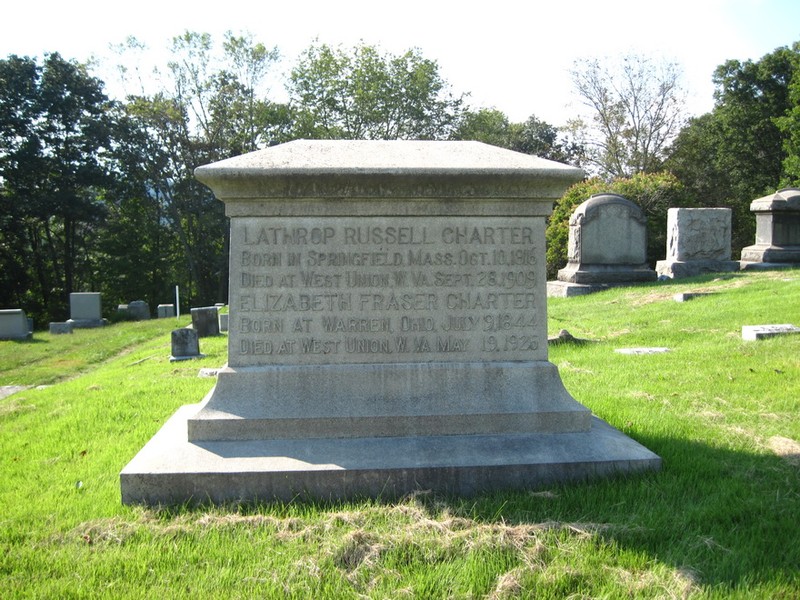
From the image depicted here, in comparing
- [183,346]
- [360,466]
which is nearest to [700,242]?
[183,346]

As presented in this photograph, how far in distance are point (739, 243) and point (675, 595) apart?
34.2 m

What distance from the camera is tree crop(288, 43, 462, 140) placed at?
34.5m

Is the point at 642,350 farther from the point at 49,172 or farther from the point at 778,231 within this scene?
the point at 49,172

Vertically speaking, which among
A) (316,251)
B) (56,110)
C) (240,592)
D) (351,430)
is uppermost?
(56,110)

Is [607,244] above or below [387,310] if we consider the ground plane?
above

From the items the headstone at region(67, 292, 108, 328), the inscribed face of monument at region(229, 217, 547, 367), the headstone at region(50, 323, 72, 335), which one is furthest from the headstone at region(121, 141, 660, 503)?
the headstone at region(67, 292, 108, 328)

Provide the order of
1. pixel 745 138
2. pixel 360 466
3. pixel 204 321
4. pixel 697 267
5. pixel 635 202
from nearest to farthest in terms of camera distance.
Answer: pixel 360 466
pixel 204 321
pixel 697 267
pixel 635 202
pixel 745 138

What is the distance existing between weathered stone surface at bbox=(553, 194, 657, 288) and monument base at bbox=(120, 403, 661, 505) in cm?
1264

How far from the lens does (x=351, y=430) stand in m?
3.98

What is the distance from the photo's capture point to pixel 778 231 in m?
16.4

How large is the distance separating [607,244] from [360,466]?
13850 millimetres

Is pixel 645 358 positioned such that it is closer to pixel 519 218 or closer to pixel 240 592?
pixel 519 218

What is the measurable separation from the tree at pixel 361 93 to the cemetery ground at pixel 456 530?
31.2 metres

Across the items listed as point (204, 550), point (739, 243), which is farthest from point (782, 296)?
point (739, 243)
